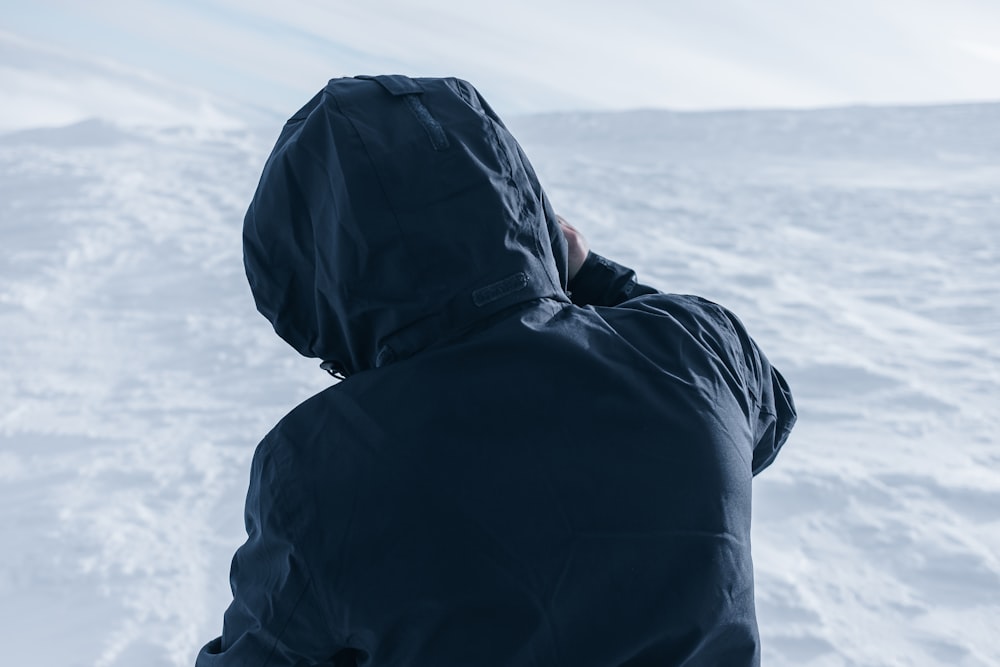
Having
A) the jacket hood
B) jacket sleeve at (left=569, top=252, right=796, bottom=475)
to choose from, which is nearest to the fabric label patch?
the jacket hood

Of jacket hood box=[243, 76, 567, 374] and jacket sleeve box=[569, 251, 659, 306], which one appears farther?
jacket sleeve box=[569, 251, 659, 306]

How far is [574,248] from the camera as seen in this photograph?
3.83ft

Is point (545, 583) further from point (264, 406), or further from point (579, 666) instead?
point (264, 406)

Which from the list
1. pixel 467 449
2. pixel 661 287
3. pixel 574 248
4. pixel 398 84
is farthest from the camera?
pixel 661 287

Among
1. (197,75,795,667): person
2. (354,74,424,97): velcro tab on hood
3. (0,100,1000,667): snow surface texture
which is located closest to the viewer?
(197,75,795,667): person

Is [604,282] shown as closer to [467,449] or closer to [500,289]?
[500,289]

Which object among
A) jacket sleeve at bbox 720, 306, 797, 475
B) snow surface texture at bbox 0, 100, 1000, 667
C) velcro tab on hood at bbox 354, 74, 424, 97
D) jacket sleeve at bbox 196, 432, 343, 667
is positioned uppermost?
velcro tab on hood at bbox 354, 74, 424, 97

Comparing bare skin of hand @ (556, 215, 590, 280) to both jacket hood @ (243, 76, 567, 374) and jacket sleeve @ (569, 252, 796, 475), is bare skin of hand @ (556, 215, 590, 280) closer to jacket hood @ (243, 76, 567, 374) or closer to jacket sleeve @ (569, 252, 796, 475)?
jacket sleeve @ (569, 252, 796, 475)

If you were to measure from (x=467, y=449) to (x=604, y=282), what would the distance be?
45 cm

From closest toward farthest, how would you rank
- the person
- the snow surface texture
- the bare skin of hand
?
the person < the bare skin of hand < the snow surface texture

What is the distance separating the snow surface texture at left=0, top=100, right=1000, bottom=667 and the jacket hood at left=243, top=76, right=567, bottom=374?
150 centimetres

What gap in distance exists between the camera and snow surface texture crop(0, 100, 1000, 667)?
7.26 ft

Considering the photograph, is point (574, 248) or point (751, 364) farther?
point (574, 248)

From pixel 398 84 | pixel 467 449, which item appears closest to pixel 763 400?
pixel 467 449
